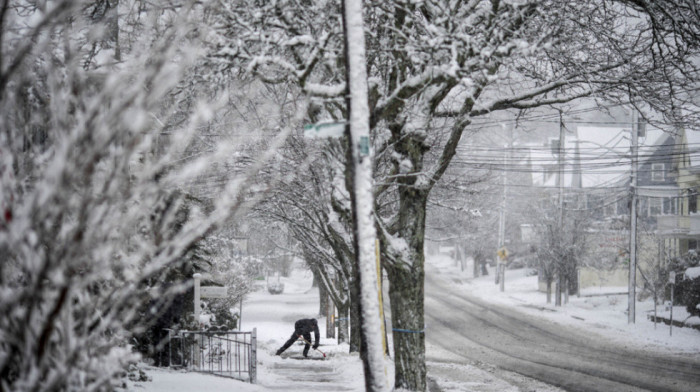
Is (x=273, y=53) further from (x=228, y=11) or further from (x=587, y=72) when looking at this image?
(x=587, y=72)

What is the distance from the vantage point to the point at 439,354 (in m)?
20.3

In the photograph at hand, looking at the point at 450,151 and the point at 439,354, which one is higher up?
the point at 450,151

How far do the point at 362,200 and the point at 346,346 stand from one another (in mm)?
15322

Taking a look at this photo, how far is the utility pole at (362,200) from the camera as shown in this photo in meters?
6.86

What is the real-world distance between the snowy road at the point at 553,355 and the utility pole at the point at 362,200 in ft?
30.1

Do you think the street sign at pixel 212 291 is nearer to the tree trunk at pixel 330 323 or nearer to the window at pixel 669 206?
the tree trunk at pixel 330 323

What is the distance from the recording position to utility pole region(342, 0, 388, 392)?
6.86 m

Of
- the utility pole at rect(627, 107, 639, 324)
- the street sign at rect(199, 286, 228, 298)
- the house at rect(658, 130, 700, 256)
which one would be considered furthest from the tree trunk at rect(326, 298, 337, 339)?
the house at rect(658, 130, 700, 256)

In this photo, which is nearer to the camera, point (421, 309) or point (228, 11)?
point (228, 11)

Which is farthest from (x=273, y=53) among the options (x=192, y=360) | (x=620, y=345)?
(x=620, y=345)

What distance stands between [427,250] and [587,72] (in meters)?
84.6

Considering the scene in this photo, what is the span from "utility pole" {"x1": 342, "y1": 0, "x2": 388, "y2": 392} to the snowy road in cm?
917

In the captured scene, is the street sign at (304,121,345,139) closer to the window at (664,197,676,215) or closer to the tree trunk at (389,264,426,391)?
the tree trunk at (389,264,426,391)

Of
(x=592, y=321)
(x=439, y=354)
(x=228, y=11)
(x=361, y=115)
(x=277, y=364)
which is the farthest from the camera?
(x=592, y=321)
